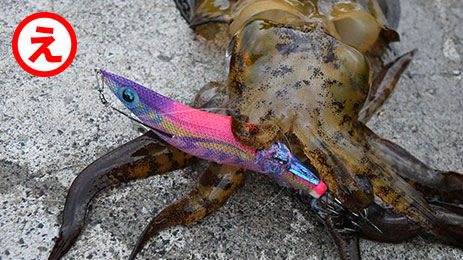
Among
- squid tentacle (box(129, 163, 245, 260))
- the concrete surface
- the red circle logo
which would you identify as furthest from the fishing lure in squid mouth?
the red circle logo

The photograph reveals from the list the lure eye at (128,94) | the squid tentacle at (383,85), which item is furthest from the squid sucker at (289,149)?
the squid tentacle at (383,85)

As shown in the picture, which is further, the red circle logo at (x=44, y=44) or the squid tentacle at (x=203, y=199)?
the red circle logo at (x=44, y=44)

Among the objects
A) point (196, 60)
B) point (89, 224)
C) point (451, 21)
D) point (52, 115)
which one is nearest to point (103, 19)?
point (196, 60)

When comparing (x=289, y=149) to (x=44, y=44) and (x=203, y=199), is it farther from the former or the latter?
(x=44, y=44)

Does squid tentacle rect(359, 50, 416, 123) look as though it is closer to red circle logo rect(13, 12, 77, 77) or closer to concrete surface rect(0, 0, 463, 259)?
concrete surface rect(0, 0, 463, 259)

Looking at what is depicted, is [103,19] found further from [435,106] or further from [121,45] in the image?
[435,106]

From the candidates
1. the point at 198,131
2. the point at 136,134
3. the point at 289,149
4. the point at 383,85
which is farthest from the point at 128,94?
the point at 383,85

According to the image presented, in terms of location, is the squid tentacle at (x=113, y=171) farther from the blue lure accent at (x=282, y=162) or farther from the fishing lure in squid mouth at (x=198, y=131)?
the blue lure accent at (x=282, y=162)
